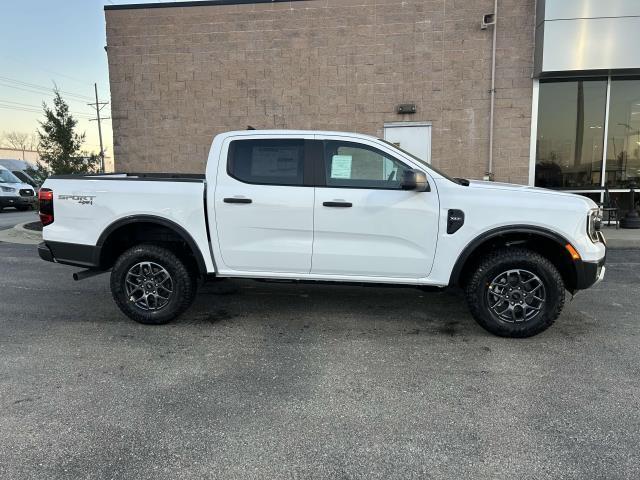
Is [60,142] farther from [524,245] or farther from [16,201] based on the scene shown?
[524,245]

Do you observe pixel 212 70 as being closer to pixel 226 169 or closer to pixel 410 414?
pixel 226 169

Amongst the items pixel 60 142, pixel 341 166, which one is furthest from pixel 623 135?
pixel 60 142

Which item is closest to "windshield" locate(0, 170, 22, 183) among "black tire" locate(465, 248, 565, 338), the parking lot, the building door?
the building door

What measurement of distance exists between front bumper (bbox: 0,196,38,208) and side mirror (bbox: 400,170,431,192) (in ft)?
62.4

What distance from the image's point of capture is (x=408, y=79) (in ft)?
35.1

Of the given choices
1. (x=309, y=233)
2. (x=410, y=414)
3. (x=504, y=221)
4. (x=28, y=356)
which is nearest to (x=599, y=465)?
(x=410, y=414)

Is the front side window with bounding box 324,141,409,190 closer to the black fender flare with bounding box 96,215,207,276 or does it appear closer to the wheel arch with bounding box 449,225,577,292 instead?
the wheel arch with bounding box 449,225,577,292

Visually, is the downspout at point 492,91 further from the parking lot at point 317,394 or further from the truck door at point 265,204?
the truck door at point 265,204

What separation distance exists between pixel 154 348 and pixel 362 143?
8.99 feet

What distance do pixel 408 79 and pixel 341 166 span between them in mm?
6911

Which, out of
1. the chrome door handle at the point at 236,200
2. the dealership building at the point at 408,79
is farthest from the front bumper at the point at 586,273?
the dealership building at the point at 408,79

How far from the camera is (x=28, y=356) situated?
13.6ft

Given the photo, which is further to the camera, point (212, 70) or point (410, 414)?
point (212, 70)

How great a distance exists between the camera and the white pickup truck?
4410 mm
